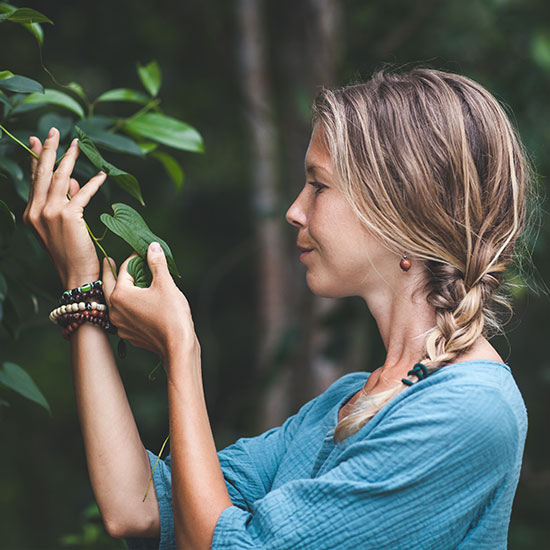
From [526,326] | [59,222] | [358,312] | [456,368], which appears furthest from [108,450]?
[526,326]

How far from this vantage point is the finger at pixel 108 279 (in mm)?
1195

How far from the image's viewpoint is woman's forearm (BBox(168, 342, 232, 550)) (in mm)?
1064

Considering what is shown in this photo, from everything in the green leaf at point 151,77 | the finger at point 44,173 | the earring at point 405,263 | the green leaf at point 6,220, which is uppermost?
the green leaf at point 151,77

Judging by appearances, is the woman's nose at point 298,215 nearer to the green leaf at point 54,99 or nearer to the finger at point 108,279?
the finger at point 108,279

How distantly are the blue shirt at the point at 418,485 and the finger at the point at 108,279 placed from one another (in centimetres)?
39

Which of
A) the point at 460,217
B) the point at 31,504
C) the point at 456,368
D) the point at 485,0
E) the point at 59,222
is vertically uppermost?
the point at 485,0

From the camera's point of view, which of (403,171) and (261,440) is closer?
(403,171)

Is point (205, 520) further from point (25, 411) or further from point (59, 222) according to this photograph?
point (25, 411)

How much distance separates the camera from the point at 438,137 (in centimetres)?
121

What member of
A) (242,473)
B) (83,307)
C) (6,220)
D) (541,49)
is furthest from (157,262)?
(541,49)

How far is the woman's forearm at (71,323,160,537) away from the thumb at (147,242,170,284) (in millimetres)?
171

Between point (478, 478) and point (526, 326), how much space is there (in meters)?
2.51

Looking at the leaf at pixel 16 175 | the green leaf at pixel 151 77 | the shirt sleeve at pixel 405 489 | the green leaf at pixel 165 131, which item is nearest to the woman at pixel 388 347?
the shirt sleeve at pixel 405 489

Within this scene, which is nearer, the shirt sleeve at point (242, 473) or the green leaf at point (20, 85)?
the green leaf at point (20, 85)
